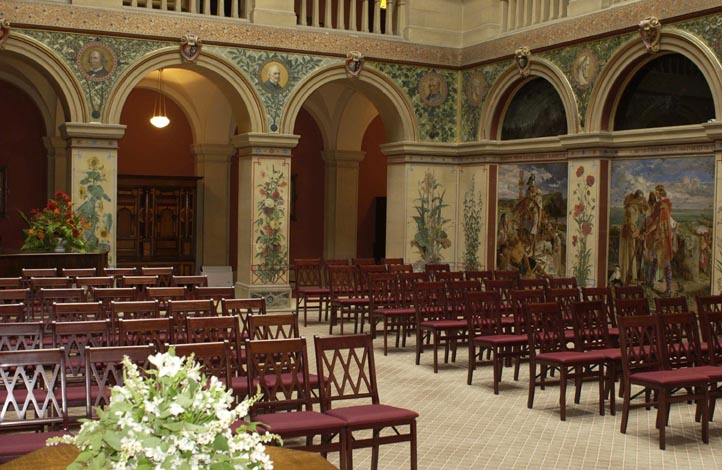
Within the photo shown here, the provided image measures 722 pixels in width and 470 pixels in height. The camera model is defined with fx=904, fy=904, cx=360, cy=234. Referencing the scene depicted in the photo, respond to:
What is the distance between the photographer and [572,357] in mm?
8742

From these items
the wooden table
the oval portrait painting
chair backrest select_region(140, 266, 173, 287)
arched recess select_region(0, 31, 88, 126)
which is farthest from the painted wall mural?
the wooden table

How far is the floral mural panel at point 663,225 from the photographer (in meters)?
12.8

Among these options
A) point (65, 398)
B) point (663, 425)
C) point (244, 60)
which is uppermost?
point (244, 60)

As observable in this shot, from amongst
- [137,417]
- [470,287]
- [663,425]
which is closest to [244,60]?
[470,287]

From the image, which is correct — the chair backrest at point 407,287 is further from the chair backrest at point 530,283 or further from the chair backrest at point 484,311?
the chair backrest at point 484,311

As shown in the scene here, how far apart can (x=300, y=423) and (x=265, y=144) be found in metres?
10.6

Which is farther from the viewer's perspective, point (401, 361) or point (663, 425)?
point (401, 361)

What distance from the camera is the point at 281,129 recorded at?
16.4 m

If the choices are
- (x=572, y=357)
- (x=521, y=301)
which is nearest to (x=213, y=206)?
(x=521, y=301)

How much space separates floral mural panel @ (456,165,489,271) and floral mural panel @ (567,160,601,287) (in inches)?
95.0

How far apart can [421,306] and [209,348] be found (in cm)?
575

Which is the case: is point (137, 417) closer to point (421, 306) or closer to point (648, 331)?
point (648, 331)

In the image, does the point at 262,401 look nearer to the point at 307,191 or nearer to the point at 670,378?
the point at 670,378

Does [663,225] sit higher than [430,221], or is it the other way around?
[430,221]
